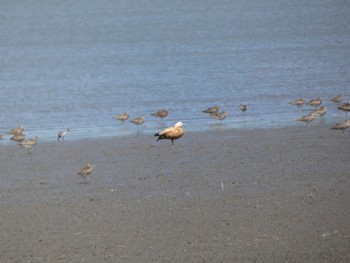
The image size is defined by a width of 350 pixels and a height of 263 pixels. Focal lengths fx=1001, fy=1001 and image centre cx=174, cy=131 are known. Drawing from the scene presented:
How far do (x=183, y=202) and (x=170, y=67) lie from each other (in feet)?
91.4

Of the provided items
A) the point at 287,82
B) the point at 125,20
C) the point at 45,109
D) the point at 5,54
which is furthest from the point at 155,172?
the point at 125,20

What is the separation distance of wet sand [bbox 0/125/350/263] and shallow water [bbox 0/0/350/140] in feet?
12.0

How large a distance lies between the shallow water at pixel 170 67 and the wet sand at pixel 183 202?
12.0 feet

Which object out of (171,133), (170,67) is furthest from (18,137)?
(170,67)

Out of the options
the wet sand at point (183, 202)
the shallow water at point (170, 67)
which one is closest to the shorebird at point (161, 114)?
the shallow water at point (170, 67)

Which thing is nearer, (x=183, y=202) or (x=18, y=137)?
(x=183, y=202)

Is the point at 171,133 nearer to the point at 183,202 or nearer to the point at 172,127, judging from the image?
the point at 172,127

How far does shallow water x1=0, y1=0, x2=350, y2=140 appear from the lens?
24.5 meters

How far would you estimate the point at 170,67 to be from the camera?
40469 millimetres

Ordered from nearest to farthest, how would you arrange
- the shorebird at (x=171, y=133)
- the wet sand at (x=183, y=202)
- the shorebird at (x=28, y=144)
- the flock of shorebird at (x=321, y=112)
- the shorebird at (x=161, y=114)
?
the wet sand at (x=183, y=202) → the shorebird at (x=171, y=133) → the shorebird at (x=28, y=144) → the flock of shorebird at (x=321, y=112) → the shorebird at (x=161, y=114)

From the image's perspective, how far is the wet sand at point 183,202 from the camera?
1054 cm

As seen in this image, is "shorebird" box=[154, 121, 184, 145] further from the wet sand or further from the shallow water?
the shallow water

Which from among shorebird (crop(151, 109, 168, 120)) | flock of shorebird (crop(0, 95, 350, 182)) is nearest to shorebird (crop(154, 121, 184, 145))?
flock of shorebird (crop(0, 95, 350, 182))

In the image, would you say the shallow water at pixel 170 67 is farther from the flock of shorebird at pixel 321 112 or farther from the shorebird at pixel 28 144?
the shorebird at pixel 28 144
